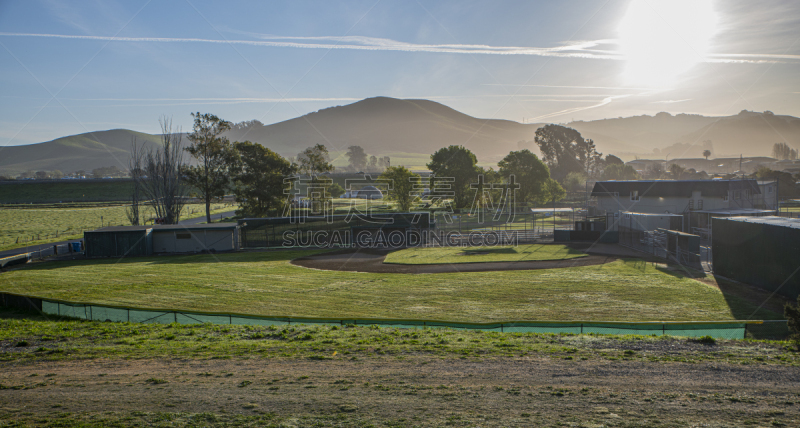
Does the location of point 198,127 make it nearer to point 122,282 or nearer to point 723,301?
point 122,282

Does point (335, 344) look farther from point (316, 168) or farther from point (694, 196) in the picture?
point (316, 168)

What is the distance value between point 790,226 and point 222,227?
1667 inches

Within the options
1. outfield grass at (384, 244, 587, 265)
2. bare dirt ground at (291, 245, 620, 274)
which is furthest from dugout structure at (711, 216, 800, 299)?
outfield grass at (384, 244, 587, 265)

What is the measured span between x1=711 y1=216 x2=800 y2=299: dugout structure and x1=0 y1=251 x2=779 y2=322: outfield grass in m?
2.48

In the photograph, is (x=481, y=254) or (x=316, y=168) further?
(x=316, y=168)

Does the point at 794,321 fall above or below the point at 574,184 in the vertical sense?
below

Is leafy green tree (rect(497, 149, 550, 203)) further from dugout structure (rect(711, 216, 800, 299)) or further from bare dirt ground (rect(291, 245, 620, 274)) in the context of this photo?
dugout structure (rect(711, 216, 800, 299))

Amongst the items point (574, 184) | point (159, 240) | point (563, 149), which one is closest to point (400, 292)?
point (159, 240)

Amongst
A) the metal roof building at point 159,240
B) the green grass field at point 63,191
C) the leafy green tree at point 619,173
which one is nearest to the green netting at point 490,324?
the metal roof building at point 159,240

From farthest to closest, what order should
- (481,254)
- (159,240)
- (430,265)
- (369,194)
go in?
(369,194), (159,240), (481,254), (430,265)

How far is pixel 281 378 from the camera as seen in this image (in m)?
10.2

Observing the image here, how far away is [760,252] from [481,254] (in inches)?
735

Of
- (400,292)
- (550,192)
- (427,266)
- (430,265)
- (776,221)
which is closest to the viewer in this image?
(400,292)

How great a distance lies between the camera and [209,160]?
61625mm
